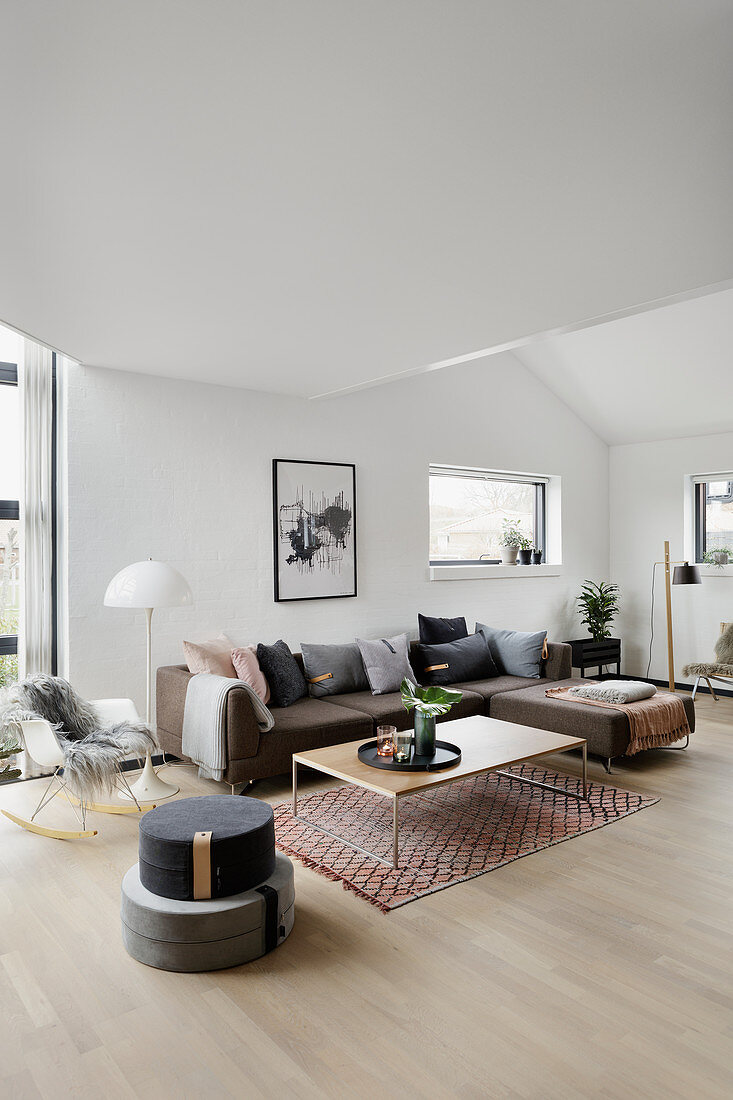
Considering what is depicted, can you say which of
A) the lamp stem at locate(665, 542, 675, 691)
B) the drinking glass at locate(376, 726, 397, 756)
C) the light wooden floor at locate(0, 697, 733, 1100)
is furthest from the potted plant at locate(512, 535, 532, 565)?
the light wooden floor at locate(0, 697, 733, 1100)

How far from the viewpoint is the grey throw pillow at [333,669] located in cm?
505

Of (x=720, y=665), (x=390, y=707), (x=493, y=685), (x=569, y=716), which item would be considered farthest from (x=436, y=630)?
(x=720, y=665)

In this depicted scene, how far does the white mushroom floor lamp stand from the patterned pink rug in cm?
73

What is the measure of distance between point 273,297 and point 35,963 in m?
2.71

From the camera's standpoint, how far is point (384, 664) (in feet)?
17.1

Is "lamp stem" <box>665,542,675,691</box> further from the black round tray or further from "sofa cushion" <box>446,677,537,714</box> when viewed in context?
the black round tray

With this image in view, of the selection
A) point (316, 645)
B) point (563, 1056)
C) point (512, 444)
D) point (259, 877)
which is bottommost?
point (563, 1056)

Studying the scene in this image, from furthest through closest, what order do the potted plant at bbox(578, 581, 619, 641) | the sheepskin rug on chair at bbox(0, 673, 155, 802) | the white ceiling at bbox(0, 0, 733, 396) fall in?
the potted plant at bbox(578, 581, 619, 641), the sheepskin rug on chair at bbox(0, 673, 155, 802), the white ceiling at bbox(0, 0, 733, 396)

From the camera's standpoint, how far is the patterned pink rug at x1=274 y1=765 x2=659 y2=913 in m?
3.16

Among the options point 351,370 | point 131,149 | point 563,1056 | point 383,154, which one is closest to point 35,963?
point 563,1056

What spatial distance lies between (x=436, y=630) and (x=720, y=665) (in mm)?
2453

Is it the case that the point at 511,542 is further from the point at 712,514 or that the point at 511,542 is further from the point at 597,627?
the point at 712,514

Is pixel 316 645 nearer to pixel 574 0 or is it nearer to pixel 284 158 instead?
pixel 284 158

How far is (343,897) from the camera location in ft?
9.80
